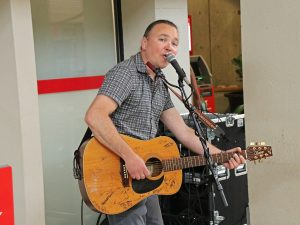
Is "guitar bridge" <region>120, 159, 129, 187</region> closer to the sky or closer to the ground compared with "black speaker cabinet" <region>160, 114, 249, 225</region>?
closer to the sky

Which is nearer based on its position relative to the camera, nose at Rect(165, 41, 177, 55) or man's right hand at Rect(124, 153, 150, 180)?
man's right hand at Rect(124, 153, 150, 180)

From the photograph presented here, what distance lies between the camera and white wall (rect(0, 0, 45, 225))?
3.48 m

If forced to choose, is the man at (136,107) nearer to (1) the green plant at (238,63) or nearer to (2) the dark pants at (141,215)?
(2) the dark pants at (141,215)

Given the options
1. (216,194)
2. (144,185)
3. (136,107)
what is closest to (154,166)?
(144,185)

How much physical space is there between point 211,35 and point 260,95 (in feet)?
21.6

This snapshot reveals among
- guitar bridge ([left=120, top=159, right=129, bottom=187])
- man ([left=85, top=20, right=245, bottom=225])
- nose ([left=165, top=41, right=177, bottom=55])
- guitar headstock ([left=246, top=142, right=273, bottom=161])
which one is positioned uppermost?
nose ([left=165, top=41, right=177, bottom=55])

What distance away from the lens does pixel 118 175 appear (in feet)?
9.40

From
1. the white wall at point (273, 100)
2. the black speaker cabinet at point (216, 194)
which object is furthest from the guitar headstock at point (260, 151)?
the black speaker cabinet at point (216, 194)

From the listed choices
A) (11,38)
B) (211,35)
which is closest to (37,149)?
(11,38)

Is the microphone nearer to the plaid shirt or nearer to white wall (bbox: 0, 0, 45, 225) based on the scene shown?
the plaid shirt

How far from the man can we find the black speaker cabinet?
0.81m

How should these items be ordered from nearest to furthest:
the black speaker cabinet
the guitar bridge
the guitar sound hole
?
1. the guitar bridge
2. the guitar sound hole
3. the black speaker cabinet

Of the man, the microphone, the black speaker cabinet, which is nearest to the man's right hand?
the man

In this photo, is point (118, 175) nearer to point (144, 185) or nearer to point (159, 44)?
point (144, 185)
